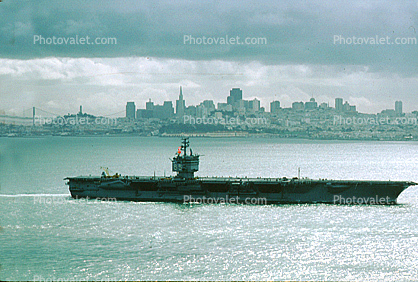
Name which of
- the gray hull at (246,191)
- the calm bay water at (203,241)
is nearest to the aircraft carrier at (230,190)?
the gray hull at (246,191)

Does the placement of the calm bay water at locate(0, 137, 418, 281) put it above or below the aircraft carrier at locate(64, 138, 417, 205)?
below

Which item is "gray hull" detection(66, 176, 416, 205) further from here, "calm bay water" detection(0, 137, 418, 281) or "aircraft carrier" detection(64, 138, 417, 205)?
"calm bay water" detection(0, 137, 418, 281)

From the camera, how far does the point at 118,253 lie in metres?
29.3

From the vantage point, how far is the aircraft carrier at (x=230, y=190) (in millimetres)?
48438

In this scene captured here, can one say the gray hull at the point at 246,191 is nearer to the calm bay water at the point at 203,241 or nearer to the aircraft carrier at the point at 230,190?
the aircraft carrier at the point at 230,190

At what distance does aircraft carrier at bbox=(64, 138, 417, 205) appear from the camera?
48.4 meters

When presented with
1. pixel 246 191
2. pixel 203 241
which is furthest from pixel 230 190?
pixel 203 241

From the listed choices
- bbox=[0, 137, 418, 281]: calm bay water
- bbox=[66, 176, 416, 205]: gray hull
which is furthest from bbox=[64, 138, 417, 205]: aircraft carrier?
bbox=[0, 137, 418, 281]: calm bay water

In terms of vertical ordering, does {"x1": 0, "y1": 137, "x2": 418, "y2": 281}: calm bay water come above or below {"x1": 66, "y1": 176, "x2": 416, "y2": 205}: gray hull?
below

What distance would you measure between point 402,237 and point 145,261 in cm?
1944

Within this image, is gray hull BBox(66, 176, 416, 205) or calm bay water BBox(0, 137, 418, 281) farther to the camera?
gray hull BBox(66, 176, 416, 205)

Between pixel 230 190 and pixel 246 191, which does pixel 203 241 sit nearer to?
pixel 230 190

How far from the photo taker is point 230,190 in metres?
49.3

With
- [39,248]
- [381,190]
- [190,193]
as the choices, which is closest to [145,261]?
[39,248]
